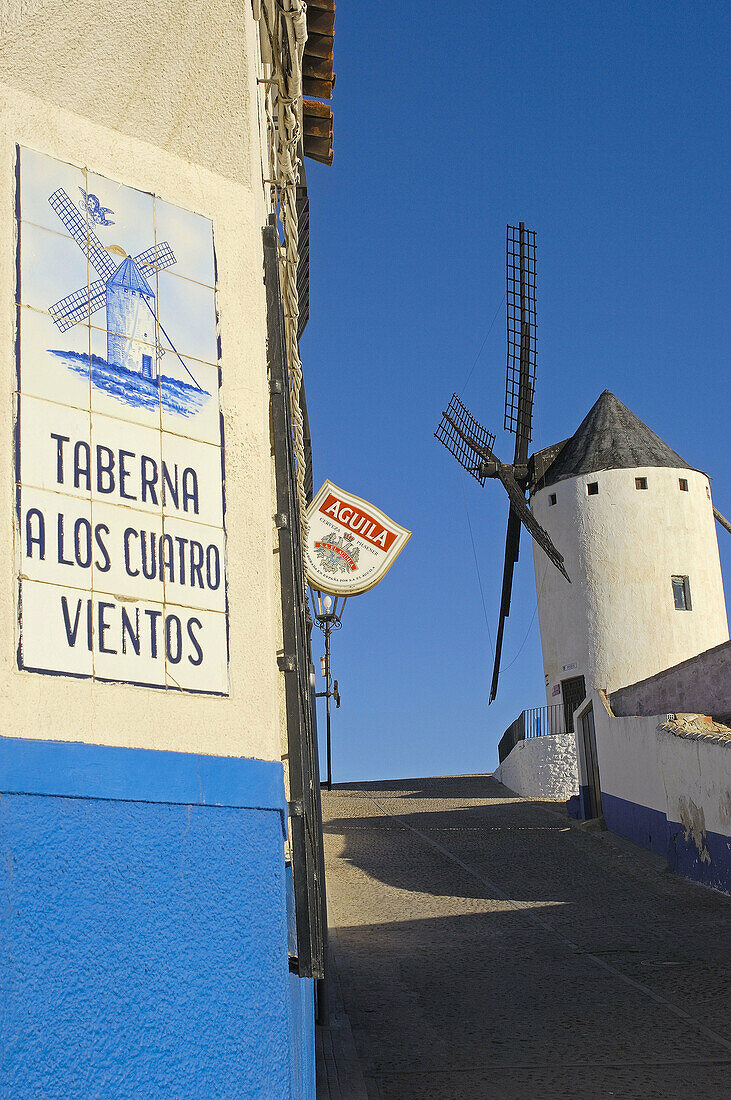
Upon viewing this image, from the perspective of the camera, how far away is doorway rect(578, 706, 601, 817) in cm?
1756

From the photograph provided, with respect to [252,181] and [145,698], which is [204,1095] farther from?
[252,181]

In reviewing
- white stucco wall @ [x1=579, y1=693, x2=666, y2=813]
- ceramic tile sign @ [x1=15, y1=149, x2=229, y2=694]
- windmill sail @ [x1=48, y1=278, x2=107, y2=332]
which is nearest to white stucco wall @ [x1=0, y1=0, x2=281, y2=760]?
ceramic tile sign @ [x1=15, y1=149, x2=229, y2=694]

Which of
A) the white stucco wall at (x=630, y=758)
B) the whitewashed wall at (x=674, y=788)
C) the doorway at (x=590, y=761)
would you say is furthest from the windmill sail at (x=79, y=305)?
the doorway at (x=590, y=761)

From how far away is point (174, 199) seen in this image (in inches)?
155

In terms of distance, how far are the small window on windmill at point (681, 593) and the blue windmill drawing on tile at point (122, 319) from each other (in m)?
22.2

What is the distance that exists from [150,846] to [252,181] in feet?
8.07

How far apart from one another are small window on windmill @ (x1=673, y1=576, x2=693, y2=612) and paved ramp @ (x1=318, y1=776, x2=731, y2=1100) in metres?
9.78

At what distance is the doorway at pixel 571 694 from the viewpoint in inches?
965

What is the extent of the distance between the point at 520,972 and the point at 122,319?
644 cm

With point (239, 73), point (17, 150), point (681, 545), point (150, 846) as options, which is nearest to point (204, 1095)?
point (150, 846)

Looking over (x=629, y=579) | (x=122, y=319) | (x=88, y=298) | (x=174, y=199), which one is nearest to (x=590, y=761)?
(x=629, y=579)

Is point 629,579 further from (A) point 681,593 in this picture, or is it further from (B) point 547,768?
(B) point 547,768

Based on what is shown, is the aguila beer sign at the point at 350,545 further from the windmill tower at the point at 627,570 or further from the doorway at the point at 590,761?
the windmill tower at the point at 627,570

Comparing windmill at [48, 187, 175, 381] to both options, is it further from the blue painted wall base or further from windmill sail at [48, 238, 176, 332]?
the blue painted wall base
